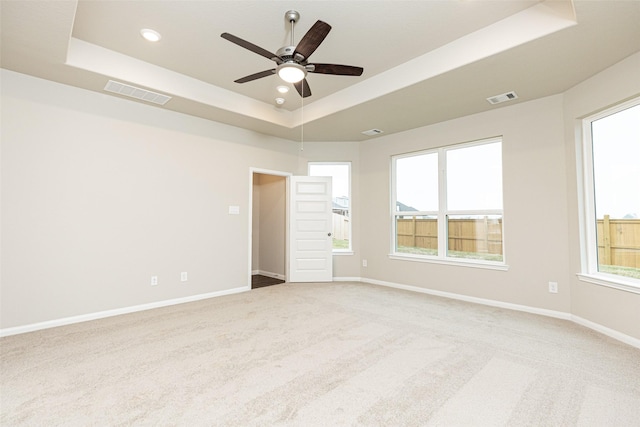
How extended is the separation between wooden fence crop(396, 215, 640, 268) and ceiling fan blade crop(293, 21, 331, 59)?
3416 mm

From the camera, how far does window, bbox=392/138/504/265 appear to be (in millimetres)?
4371

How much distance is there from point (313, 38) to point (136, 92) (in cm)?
251

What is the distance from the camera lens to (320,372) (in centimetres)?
230

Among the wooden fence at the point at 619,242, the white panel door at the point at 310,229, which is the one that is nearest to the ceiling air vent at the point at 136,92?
the white panel door at the point at 310,229

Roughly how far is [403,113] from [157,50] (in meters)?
3.14

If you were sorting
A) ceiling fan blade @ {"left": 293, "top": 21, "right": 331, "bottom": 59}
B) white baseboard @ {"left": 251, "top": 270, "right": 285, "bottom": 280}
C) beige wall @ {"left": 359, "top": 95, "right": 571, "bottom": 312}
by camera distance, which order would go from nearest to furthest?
1. ceiling fan blade @ {"left": 293, "top": 21, "right": 331, "bottom": 59}
2. beige wall @ {"left": 359, "top": 95, "right": 571, "bottom": 312}
3. white baseboard @ {"left": 251, "top": 270, "right": 285, "bottom": 280}

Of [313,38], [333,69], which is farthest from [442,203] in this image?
[313,38]

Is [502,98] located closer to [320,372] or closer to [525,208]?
[525,208]

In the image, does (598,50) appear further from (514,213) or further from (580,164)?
(514,213)

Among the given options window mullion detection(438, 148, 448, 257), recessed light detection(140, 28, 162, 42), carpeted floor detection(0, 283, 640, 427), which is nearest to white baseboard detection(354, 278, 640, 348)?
carpeted floor detection(0, 283, 640, 427)

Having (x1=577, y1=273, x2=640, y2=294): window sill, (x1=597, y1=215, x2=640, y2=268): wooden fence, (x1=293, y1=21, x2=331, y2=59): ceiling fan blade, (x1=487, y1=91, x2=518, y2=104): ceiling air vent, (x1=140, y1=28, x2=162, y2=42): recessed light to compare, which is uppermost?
(x1=140, y1=28, x2=162, y2=42): recessed light

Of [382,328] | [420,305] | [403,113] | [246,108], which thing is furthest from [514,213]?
[246,108]

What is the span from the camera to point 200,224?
179 inches

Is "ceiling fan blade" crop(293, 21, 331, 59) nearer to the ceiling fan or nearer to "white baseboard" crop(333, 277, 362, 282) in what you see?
the ceiling fan
